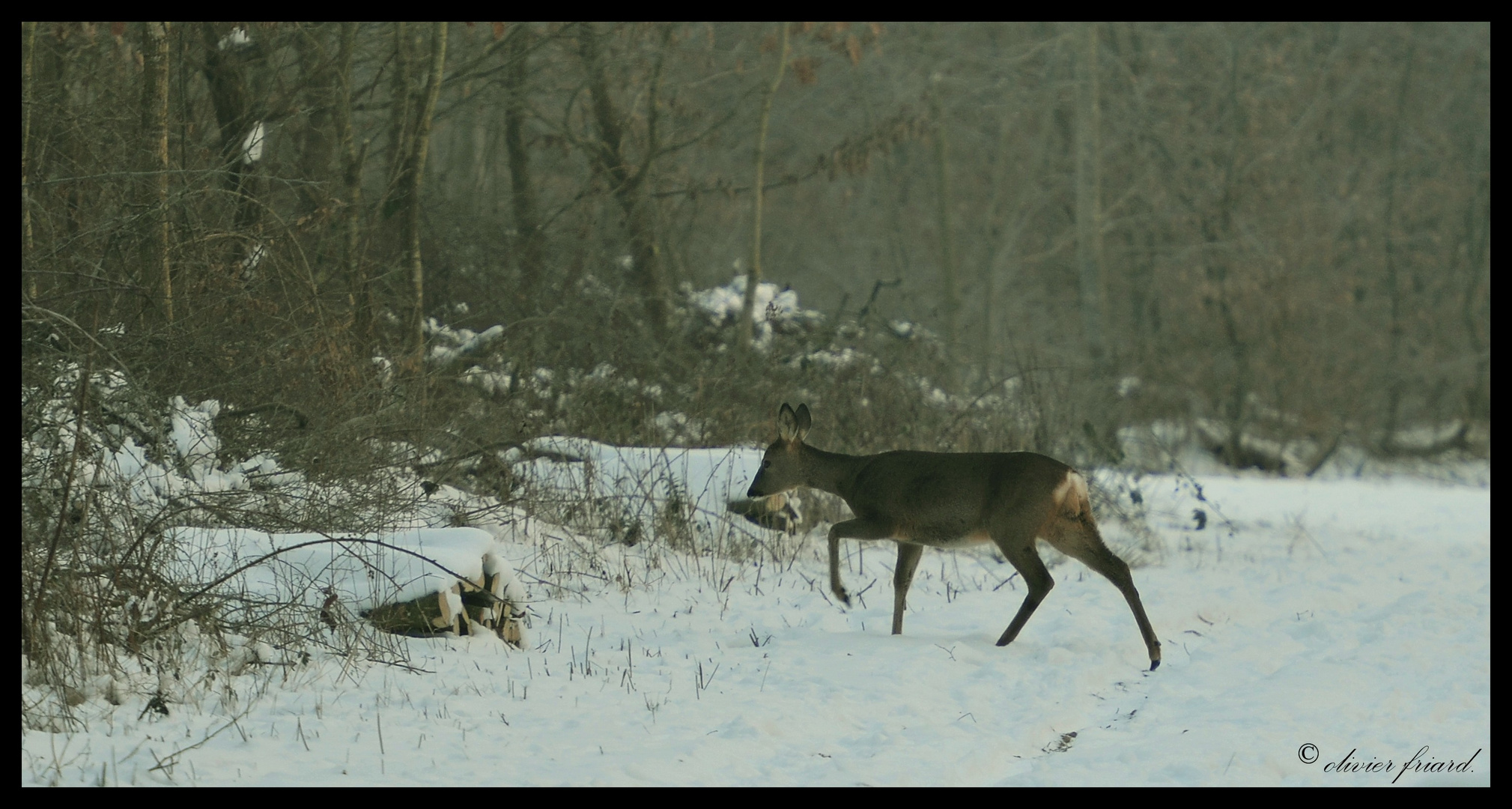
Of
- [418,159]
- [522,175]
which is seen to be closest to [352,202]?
[418,159]

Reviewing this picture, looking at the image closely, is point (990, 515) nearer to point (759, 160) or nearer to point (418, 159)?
point (418, 159)

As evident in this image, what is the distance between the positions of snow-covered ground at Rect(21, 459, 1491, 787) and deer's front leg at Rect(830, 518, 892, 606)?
260mm

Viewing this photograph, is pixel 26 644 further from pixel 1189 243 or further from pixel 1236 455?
pixel 1189 243

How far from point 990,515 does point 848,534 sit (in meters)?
0.83

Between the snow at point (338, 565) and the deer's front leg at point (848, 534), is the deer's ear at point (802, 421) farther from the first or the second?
the snow at point (338, 565)

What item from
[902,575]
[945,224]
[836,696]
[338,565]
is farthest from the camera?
[945,224]

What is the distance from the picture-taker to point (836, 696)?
6.85 meters

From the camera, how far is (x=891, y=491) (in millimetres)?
8414

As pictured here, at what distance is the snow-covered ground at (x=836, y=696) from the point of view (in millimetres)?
5539

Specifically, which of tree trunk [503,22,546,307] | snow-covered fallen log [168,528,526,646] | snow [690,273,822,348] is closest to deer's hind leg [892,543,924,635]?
snow-covered fallen log [168,528,526,646]

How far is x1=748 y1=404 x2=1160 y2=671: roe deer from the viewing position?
8039 mm

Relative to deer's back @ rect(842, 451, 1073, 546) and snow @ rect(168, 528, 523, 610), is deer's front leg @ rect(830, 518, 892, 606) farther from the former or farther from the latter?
snow @ rect(168, 528, 523, 610)

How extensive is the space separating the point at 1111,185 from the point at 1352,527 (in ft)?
53.5

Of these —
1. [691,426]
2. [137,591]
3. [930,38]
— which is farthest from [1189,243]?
[137,591]
